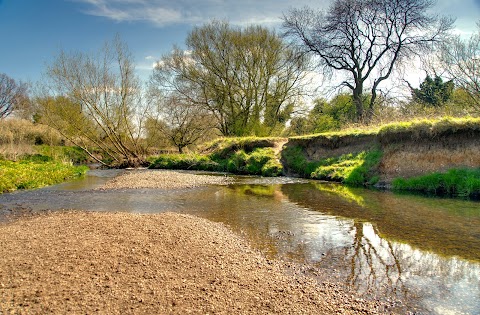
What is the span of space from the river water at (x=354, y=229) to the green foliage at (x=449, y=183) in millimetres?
1270

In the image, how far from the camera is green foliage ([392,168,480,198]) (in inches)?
435

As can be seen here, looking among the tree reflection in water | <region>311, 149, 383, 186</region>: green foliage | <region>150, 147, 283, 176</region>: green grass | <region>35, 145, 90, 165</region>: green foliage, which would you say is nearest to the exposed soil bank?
<region>311, 149, 383, 186</region>: green foliage

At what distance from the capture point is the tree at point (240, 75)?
2966cm

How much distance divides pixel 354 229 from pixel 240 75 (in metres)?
25.3

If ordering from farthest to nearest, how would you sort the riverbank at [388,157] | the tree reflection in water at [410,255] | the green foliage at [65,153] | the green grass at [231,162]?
the green foliage at [65,153]
the green grass at [231,162]
the riverbank at [388,157]
the tree reflection in water at [410,255]

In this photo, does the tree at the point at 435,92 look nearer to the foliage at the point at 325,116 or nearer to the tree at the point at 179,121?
the foliage at the point at 325,116

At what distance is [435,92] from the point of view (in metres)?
22.8

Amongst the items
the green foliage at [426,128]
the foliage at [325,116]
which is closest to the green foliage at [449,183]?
the green foliage at [426,128]

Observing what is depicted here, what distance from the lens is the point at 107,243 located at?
18.2 feet

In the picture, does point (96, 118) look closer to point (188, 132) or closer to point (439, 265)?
point (188, 132)

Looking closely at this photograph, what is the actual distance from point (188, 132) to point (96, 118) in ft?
30.6

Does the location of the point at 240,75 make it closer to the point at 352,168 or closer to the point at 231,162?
the point at 231,162

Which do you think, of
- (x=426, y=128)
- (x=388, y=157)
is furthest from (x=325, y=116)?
(x=426, y=128)

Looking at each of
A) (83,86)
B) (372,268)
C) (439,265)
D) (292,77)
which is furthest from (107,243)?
(292,77)
